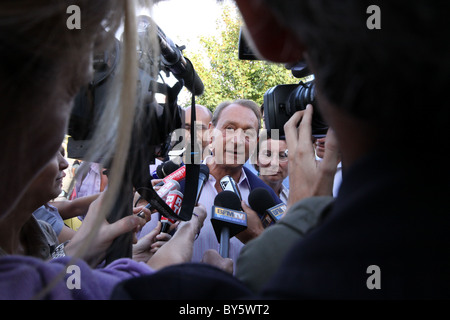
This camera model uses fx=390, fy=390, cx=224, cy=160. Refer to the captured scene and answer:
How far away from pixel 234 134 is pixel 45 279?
2319 millimetres

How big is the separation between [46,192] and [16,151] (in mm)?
1084

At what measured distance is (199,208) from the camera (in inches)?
75.5

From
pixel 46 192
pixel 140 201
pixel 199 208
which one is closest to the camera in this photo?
pixel 46 192

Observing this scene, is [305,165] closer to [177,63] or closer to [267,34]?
[177,63]

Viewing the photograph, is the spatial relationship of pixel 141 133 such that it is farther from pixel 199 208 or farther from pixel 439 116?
pixel 439 116

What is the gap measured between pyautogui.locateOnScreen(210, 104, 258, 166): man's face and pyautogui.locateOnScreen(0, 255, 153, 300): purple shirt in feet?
7.00

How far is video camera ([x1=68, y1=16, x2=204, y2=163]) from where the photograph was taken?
0.97 meters

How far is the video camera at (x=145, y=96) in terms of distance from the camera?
3.19 feet

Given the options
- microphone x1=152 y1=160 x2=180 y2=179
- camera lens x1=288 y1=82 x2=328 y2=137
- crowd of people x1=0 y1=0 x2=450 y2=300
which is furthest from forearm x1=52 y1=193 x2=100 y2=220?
crowd of people x1=0 y1=0 x2=450 y2=300

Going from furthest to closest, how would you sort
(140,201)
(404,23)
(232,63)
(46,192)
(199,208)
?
1. (232,63)
2. (140,201)
3. (199,208)
4. (46,192)
5. (404,23)

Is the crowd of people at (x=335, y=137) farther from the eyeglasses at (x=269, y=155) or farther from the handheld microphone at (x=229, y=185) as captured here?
the eyeglasses at (x=269, y=155)

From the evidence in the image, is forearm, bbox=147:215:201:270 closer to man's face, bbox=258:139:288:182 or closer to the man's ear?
the man's ear
